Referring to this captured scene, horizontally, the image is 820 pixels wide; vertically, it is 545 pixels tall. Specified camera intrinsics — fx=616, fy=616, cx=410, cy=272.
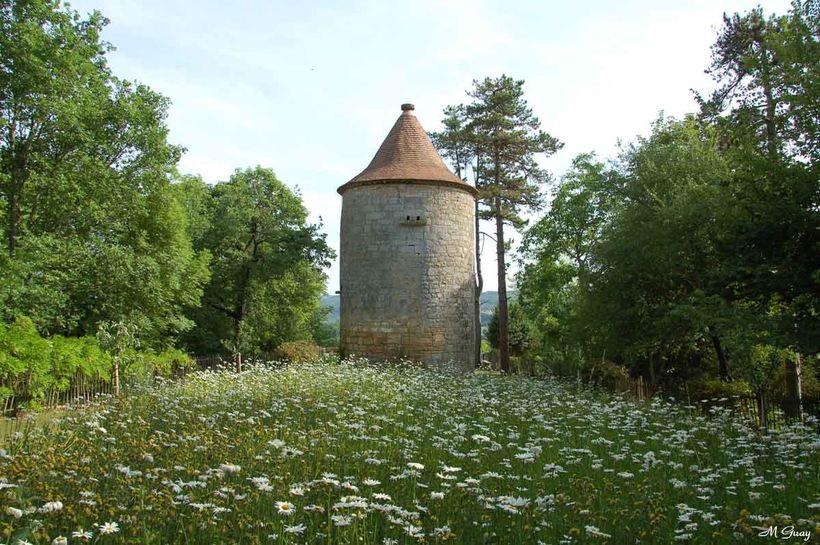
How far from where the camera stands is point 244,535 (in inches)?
157

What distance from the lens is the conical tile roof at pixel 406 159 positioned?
20.2m

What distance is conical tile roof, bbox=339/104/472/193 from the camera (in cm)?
2017

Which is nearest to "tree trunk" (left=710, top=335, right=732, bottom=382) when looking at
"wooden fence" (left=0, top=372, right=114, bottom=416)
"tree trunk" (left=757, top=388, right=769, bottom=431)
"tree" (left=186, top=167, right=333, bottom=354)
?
"tree trunk" (left=757, top=388, right=769, bottom=431)

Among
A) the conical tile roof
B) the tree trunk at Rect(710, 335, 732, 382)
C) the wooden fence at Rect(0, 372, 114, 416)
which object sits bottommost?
the wooden fence at Rect(0, 372, 114, 416)

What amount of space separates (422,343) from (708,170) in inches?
376

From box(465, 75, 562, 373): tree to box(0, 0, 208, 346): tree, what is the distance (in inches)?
524

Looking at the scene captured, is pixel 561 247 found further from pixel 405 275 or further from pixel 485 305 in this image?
pixel 485 305

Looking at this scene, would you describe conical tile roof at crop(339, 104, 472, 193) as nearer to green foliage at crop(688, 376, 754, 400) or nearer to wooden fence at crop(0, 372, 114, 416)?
wooden fence at crop(0, 372, 114, 416)

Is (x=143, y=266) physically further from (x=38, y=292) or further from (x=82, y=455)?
(x=82, y=455)

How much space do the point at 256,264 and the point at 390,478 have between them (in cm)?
2445

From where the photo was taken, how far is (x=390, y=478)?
475 centimetres

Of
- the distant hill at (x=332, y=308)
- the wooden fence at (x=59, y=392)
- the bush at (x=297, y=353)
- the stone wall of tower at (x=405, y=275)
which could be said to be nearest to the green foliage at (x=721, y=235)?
the stone wall of tower at (x=405, y=275)

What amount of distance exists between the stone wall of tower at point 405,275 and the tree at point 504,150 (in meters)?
7.06
